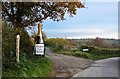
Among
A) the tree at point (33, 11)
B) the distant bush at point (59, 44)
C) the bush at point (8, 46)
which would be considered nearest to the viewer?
the bush at point (8, 46)

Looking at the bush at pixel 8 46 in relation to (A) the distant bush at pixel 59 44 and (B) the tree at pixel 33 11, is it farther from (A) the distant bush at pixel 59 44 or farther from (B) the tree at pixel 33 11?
(A) the distant bush at pixel 59 44

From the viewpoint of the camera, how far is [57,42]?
45125mm

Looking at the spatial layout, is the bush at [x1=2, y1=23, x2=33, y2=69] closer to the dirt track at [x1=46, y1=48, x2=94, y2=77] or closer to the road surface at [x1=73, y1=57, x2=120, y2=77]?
the dirt track at [x1=46, y1=48, x2=94, y2=77]

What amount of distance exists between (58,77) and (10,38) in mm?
3304

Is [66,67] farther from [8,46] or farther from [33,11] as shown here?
[8,46]

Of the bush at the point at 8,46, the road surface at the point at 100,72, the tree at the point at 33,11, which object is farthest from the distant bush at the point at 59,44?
the bush at the point at 8,46

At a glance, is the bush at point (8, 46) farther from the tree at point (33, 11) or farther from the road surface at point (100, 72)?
the road surface at point (100, 72)

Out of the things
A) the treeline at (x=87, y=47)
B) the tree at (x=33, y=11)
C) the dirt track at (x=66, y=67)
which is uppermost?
the tree at (x=33, y=11)

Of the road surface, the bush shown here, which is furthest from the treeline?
the bush

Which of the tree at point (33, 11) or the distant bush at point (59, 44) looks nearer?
the tree at point (33, 11)

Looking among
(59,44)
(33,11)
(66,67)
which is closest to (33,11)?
(33,11)

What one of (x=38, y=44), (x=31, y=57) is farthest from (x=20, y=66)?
(x=31, y=57)

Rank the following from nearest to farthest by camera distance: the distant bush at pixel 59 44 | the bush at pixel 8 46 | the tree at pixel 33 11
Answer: the bush at pixel 8 46 < the tree at pixel 33 11 < the distant bush at pixel 59 44

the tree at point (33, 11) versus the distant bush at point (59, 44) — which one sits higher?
the tree at point (33, 11)
